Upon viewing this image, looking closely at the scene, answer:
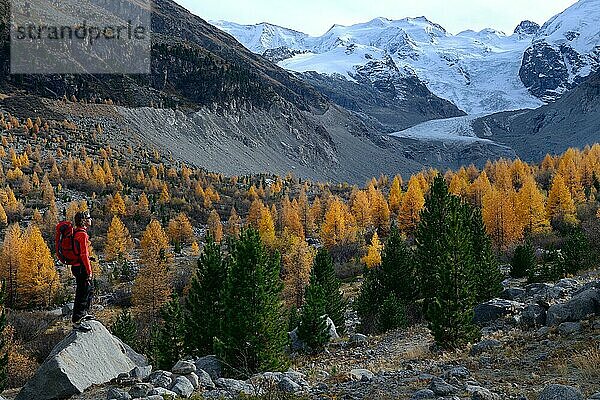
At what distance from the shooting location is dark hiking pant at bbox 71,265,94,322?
1444cm

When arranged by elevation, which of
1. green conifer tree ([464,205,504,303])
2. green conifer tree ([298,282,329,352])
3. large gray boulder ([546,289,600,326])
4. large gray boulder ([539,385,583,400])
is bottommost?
green conifer tree ([298,282,329,352])

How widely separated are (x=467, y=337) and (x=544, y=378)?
8.71 metres

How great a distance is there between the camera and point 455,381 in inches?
476

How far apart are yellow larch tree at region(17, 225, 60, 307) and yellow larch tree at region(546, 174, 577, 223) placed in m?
66.8

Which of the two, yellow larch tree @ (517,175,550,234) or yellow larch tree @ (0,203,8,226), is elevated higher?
yellow larch tree @ (517,175,550,234)

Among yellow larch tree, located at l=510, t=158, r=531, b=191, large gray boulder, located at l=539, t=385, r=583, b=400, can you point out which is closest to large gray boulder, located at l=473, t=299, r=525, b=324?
large gray boulder, located at l=539, t=385, r=583, b=400

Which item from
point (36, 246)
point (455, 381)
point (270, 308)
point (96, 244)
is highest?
point (455, 381)

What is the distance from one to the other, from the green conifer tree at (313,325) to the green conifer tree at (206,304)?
5.77 metres

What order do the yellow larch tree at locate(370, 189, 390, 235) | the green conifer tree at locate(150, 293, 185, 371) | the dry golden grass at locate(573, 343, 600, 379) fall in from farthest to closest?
the yellow larch tree at locate(370, 189, 390, 235) < the green conifer tree at locate(150, 293, 185, 371) < the dry golden grass at locate(573, 343, 600, 379)

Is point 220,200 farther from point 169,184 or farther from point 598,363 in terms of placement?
point 598,363

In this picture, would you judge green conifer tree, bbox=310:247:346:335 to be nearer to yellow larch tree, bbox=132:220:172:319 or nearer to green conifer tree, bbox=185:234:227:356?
green conifer tree, bbox=185:234:227:356

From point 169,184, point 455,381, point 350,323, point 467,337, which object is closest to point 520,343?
point 467,337

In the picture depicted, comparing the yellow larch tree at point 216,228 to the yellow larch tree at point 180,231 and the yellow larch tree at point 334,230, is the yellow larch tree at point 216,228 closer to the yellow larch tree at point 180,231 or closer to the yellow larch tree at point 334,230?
the yellow larch tree at point 180,231

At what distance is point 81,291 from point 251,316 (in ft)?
23.4
